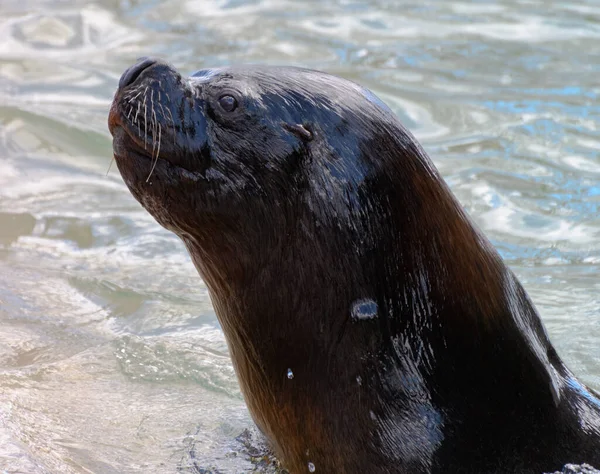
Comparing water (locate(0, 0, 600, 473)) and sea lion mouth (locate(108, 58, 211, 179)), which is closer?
sea lion mouth (locate(108, 58, 211, 179))

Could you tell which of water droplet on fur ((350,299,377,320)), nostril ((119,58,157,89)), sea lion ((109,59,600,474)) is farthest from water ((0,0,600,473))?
nostril ((119,58,157,89))

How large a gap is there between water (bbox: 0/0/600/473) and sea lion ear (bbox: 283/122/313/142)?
1.27 m

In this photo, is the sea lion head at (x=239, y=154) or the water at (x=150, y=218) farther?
the water at (x=150, y=218)

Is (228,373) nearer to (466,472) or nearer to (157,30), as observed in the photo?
(466,472)

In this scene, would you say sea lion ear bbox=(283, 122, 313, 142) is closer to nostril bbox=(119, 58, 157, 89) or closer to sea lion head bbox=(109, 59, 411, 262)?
sea lion head bbox=(109, 59, 411, 262)

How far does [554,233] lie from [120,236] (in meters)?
2.58

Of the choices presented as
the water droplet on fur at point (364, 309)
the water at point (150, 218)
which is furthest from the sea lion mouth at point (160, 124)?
the water at point (150, 218)

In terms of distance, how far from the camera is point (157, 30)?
11102 mm

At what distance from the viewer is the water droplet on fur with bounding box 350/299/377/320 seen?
10.9 feet

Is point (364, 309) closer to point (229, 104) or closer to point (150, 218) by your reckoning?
point (229, 104)

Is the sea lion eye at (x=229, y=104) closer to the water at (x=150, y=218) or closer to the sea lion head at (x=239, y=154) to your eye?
the sea lion head at (x=239, y=154)

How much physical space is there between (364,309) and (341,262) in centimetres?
15

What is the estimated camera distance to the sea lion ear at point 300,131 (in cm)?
332

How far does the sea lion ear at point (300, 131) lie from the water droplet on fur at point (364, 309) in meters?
0.49
